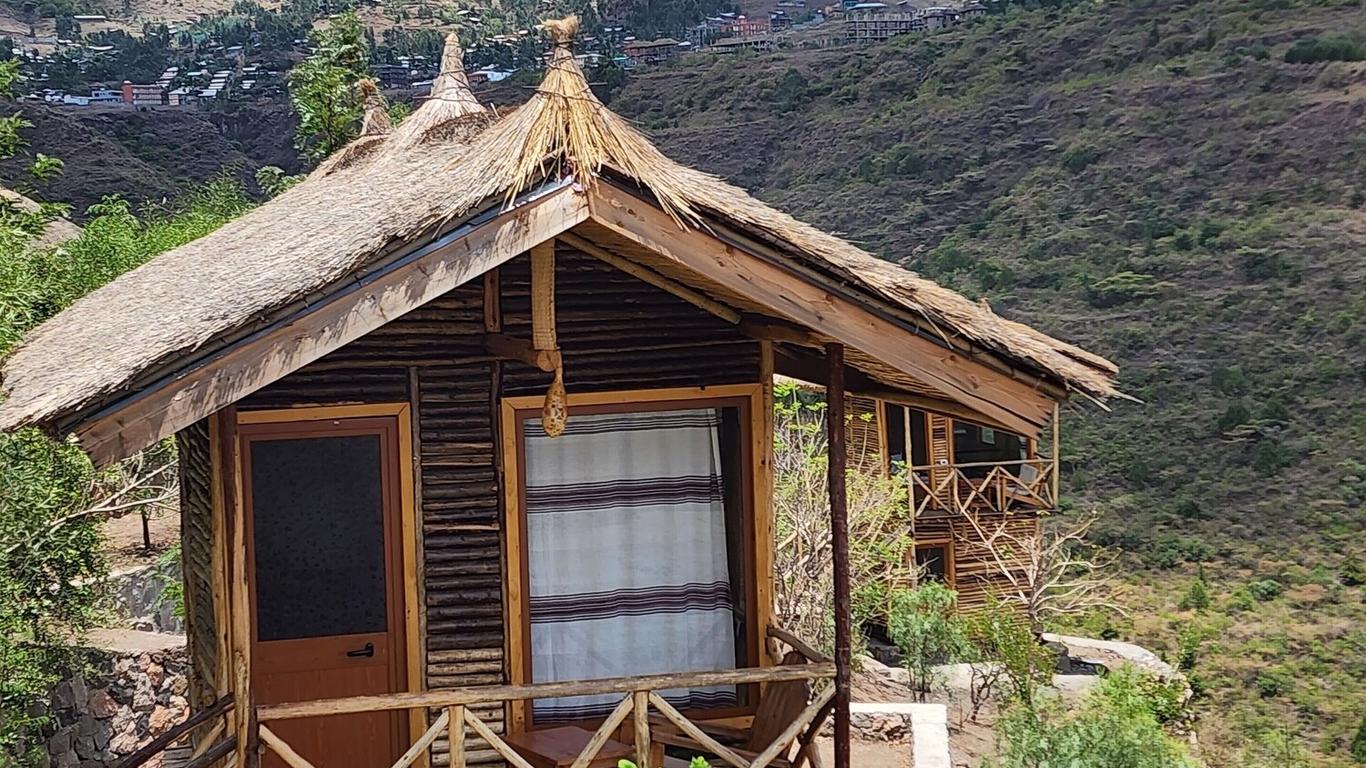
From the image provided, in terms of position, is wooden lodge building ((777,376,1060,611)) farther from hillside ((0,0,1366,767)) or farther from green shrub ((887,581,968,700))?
hillside ((0,0,1366,767))

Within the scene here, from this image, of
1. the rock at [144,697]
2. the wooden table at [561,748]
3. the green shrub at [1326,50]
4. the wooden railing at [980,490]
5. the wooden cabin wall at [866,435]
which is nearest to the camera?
the wooden table at [561,748]

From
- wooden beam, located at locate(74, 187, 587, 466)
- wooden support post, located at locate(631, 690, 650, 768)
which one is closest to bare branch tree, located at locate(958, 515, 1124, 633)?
wooden support post, located at locate(631, 690, 650, 768)

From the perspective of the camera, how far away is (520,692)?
5.06 m

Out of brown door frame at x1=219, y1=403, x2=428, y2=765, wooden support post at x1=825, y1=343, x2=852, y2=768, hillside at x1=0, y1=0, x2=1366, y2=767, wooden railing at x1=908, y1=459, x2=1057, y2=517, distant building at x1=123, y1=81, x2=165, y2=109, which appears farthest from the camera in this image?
distant building at x1=123, y1=81, x2=165, y2=109

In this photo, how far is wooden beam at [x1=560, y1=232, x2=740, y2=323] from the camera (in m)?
5.67

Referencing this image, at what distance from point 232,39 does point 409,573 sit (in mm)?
53509

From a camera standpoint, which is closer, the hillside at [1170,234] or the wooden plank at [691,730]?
the wooden plank at [691,730]

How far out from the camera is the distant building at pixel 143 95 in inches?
1842

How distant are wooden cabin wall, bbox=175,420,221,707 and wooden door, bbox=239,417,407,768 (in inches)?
9.5

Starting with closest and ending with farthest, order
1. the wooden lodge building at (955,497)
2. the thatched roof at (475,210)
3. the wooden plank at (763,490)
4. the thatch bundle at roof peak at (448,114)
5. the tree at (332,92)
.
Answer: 1. the thatched roof at (475,210)
2. the wooden plank at (763,490)
3. the thatch bundle at roof peak at (448,114)
4. the wooden lodge building at (955,497)
5. the tree at (332,92)

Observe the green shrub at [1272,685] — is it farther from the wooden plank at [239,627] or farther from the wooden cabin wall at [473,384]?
the wooden plank at [239,627]

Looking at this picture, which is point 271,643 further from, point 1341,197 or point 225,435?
point 1341,197

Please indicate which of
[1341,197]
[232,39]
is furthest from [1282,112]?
[232,39]

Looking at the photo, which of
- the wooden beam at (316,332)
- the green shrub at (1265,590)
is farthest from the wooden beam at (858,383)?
the green shrub at (1265,590)
